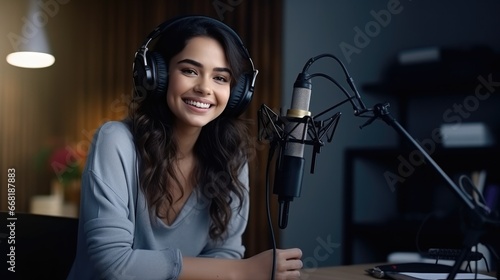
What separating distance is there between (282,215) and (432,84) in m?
1.82

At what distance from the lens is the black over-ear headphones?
41.5 inches

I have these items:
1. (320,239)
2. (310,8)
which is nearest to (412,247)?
(320,239)

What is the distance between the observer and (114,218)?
0.97 metres

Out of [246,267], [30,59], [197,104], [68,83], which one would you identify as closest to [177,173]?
[197,104]

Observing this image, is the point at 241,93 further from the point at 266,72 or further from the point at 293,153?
the point at 266,72

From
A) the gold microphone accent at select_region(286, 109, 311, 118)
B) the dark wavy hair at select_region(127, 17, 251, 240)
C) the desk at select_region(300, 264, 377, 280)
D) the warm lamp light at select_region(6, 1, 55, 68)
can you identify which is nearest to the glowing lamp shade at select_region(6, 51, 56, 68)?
the warm lamp light at select_region(6, 1, 55, 68)

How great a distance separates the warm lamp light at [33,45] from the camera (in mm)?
3717

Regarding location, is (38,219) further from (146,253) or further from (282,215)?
(282,215)

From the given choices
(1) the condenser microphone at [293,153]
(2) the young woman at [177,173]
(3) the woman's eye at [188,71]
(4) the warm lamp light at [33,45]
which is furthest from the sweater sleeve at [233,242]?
(4) the warm lamp light at [33,45]

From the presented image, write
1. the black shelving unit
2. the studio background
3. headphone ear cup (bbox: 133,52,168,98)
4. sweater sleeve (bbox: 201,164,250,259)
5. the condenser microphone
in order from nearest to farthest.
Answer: the condenser microphone, headphone ear cup (bbox: 133,52,168,98), sweater sleeve (bbox: 201,164,250,259), the black shelving unit, the studio background

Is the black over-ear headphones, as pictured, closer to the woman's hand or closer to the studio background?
the woman's hand

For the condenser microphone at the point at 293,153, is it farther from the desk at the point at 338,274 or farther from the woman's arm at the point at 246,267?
the desk at the point at 338,274

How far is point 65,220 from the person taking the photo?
1.05 meters

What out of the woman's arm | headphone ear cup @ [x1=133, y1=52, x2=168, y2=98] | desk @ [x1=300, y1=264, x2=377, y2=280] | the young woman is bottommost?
desk @ [x1=300, y1=264, x2=377, y2=280]
